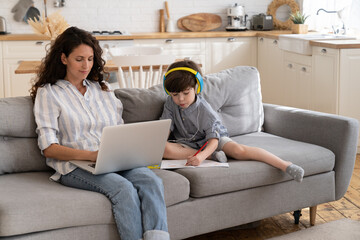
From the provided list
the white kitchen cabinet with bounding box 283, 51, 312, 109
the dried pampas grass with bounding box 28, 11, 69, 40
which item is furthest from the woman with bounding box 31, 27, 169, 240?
the white kitchen cabinet with bounding box 283, 51, 312, 109

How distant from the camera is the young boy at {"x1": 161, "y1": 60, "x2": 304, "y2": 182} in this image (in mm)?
2643

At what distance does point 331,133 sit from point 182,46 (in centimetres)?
329

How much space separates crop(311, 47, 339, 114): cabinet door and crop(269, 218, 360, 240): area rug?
166 cm

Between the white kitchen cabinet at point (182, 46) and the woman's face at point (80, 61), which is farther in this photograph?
the white kitchen cabinet at point (182, 46)

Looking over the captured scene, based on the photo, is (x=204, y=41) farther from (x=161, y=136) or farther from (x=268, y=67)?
(x=161, y=136)

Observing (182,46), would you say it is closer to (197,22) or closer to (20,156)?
(197,22)

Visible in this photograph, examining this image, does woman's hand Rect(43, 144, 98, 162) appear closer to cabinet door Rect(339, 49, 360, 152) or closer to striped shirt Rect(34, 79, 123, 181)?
striped shirt Rect(34, 79, 123, 181)

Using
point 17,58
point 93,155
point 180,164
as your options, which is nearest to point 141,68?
point 180,164

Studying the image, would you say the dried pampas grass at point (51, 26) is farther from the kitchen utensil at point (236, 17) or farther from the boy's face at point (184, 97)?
the kitchen utensil at point (236, 17)

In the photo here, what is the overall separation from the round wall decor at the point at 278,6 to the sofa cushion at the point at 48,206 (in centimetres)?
443

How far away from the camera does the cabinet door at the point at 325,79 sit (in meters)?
4.34

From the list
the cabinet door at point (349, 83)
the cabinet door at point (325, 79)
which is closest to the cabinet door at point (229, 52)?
the cabinet door at point (325, 79)

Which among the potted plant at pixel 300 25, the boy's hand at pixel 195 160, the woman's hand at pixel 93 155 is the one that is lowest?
the boy's hand at pixel 195 160

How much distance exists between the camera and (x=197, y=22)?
642 cm
